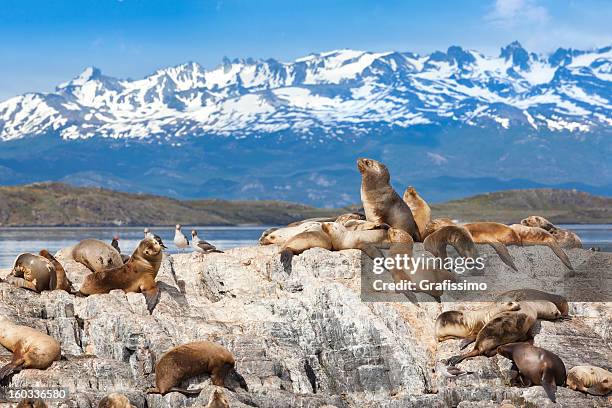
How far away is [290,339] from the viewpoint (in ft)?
69.1

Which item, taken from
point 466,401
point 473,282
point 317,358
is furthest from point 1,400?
point 473,282

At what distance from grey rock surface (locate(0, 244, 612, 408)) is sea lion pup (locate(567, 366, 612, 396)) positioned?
0.76 ft

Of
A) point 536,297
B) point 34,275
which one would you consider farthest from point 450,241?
point 34,275

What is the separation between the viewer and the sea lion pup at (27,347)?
1959 centimetres

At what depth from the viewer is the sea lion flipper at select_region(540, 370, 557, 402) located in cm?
1906

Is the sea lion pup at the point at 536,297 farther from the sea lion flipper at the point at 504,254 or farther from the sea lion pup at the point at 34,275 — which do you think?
the sea lion pup at the point at 34,275

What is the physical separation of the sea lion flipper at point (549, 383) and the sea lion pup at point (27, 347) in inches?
317

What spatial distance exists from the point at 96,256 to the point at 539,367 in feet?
31.9

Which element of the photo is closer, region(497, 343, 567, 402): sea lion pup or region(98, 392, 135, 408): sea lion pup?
region(98, 392, 135, 408): sea lion pup

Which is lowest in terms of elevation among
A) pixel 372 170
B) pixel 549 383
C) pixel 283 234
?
pixel 549 383

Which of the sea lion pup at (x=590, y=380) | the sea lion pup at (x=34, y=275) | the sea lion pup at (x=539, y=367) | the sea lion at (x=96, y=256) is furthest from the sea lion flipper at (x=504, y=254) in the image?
the sea lion pup at (x=34, y=275)

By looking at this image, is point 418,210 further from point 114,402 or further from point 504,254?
point 114,402

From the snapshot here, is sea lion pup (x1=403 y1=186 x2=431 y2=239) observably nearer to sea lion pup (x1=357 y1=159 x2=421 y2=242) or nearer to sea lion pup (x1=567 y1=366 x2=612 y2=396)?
sea lion pup (x1=357 y1=159 x2=421 y2=242)

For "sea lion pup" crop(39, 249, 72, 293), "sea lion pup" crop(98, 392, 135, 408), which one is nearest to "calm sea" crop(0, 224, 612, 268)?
"sea lion pup" crop(39, 249, 72, 293)
